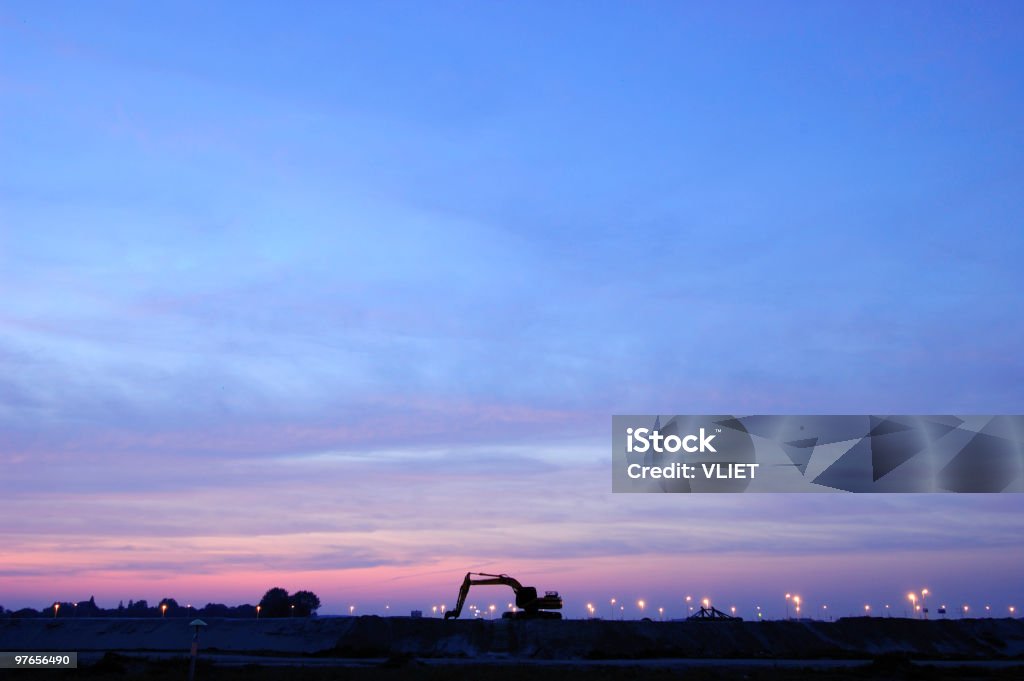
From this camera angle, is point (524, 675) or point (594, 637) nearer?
point (524, 675)

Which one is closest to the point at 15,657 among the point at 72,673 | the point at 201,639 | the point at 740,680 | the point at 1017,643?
the point at 72,673

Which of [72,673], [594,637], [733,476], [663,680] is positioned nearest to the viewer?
[663,680]

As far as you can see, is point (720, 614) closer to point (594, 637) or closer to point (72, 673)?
point (594, 637)

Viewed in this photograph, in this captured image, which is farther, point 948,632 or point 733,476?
point 948,632

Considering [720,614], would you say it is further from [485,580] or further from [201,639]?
[201,639]

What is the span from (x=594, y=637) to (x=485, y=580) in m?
16.4

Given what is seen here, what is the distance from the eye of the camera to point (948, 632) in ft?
262

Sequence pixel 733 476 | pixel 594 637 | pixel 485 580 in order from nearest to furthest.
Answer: pixel 733 476, pixel 594 637, pixel 485 580

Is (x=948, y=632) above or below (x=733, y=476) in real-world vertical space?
below

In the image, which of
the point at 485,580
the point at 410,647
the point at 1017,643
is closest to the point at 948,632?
the point at 1017,643

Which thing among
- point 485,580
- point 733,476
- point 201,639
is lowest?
point 201,639

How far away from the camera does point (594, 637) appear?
70.9 m

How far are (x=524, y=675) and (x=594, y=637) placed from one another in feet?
84.8

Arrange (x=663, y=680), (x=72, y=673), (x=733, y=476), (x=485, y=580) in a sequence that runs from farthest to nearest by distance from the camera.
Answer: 1. (x=485, y=580)
2. (x=733, y=476)
3. (x=72, y=673)
4. (x=663, y=680)
